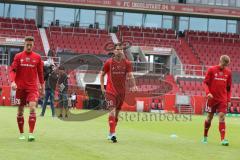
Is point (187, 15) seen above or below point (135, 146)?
above

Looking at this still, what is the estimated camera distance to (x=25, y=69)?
11.7 metres

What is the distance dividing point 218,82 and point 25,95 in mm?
4315

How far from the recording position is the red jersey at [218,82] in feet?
42.6

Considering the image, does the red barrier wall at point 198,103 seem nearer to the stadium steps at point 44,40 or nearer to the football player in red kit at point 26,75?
the stadium steps at point 44,40

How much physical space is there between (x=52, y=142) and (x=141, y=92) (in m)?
30.1

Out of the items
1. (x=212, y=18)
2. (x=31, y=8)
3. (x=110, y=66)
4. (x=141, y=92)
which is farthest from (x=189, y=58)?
(x=110, y=66)

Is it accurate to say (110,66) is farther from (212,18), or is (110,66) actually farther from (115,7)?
(212,18)

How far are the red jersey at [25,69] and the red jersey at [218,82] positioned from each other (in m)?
3.84

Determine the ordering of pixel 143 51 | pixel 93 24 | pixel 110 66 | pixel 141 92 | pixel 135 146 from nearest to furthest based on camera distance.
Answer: pixel 135 146 < pixel 110 66 < pixel 141 92 < pixel 143 51 < pixel 93 24

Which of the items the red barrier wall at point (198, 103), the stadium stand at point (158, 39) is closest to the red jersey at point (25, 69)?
the red barrier wall at point (198, 103)

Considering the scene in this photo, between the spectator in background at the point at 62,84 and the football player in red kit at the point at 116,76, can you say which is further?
the spectator in background at the point at 62,84

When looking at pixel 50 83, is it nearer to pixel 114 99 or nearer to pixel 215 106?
pixel 114 99

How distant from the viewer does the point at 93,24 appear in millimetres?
55438

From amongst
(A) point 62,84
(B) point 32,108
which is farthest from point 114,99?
(A) point 62,84
